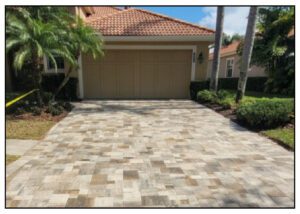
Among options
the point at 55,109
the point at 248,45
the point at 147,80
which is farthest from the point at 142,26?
the point at 55,109

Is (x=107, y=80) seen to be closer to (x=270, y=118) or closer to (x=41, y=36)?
(x=41, y=36)

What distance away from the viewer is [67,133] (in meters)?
5.99

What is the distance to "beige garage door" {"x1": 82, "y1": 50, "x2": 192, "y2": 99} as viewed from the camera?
1188 cm

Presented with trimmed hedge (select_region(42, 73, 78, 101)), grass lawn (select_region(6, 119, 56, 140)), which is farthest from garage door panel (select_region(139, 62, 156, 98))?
grass lawn (select_region(6, 119, 56, 140))

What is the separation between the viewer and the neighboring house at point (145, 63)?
11664mm

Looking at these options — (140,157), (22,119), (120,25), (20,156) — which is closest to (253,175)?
(140,157)

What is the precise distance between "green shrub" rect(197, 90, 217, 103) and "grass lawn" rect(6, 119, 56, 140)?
6697 mm

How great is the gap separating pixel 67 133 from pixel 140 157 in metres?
2.53

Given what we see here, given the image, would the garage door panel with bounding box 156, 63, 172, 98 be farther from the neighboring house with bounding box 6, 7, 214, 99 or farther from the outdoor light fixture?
the outdoor light fixture

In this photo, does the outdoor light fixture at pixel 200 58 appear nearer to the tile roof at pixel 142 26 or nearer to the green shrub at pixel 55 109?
the tile roof at pixel 142 26

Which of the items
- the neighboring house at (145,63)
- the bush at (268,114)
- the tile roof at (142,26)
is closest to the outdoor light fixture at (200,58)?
the neighboring house at (145,63)

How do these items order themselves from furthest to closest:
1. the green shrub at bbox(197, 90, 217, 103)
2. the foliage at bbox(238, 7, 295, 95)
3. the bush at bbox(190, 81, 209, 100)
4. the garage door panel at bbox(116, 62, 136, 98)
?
the foliage at bbox(238, 7, 295, 95)
the garage door panel at bbox(116, 62, 136, 98)
the bush at bbox(190, 81, 209, 100)
the green shrub at bbox(197, 90, 217, 103)

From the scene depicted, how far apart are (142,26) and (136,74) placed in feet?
8.47
